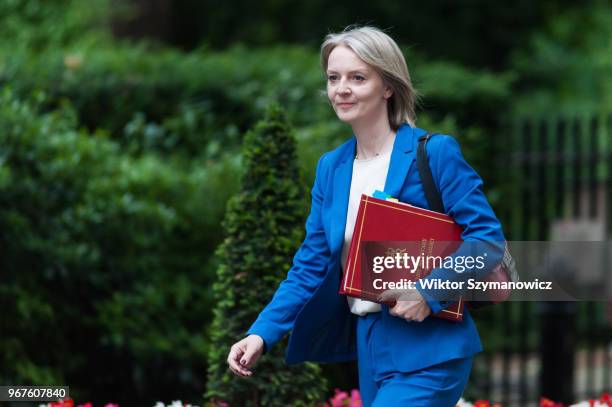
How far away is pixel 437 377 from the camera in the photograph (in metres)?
3.07

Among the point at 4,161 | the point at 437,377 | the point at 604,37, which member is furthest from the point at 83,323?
the point at 604,37

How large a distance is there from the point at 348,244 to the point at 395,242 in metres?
0.24

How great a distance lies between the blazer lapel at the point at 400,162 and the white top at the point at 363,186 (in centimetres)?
5

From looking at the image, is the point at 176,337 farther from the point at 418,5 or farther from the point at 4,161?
the point at 418,5

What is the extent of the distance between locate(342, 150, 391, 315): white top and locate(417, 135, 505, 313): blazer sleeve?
0.55ft

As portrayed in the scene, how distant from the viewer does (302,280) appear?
11.1ft

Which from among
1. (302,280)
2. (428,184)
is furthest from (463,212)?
(302,280)

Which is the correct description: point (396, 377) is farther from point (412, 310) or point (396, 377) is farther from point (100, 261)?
point (100, 261)

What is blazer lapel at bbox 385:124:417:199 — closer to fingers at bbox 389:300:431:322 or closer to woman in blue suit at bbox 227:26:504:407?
woman in blue suit at bbox 227:26:504:407

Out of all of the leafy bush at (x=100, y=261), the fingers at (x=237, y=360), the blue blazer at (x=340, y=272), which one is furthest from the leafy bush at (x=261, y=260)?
the leafy bush at (x=100, y=261)

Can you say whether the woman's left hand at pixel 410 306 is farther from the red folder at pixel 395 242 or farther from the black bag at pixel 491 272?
the black bag at pixel 491 272

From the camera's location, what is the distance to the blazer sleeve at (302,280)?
331 centimetres

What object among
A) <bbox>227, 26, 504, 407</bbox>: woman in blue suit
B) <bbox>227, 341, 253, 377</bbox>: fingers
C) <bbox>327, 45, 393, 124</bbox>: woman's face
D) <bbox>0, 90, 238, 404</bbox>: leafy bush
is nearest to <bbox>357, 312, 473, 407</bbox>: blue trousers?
<bbox>227, 26, 504, 407</bbox>: woman in blue suit

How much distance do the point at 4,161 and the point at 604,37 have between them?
45.9 feet
